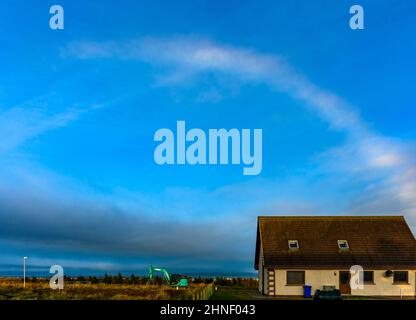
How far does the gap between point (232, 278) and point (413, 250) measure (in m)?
22.3

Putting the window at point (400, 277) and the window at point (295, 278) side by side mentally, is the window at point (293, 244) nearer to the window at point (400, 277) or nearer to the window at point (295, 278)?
the window at point (295, 278)

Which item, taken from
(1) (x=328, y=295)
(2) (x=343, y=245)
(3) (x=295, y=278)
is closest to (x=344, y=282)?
(2) (x=343, y=245)

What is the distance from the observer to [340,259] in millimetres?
38375

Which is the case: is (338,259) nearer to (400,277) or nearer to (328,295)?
(400,277)

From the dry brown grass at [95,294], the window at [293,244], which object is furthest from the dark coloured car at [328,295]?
the dry brown grass at [95,294]

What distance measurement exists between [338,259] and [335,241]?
215 cm

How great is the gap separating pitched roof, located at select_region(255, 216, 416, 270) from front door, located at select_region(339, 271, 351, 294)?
618 mm

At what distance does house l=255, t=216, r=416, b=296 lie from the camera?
3791cm

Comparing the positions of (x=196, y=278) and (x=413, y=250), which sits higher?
(x=413, y=250)

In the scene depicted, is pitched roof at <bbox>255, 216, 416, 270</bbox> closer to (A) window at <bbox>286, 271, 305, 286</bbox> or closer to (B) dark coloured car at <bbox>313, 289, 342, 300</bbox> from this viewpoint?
(A) window at <bbox>286, 271, 305, 286</bbox>

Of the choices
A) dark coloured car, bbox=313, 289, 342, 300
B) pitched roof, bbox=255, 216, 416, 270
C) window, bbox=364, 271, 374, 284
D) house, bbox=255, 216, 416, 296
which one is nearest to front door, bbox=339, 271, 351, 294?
house, bbox=255, 216, 416, 296
